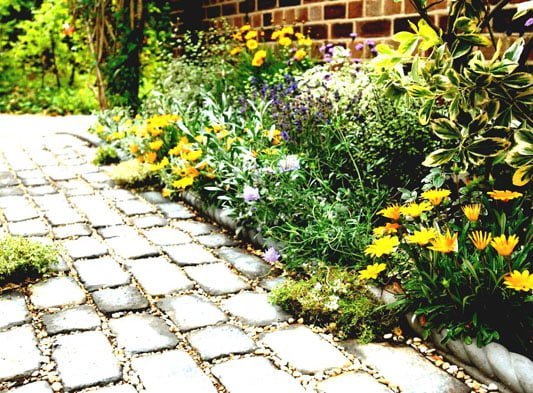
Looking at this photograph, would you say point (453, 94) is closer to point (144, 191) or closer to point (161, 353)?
point (161, 353)

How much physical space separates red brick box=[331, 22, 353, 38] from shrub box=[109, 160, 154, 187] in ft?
6.24

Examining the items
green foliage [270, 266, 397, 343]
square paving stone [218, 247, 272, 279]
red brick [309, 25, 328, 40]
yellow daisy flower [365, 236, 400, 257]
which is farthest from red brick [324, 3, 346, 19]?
yellow daisy flower [365, 236, 400, 257]

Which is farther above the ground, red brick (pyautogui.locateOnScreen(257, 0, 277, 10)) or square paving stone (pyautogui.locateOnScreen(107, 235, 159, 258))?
red brick (pyautogui.locateOnScreen(257, 0, 277, 10))

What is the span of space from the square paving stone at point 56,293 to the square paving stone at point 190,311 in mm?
380

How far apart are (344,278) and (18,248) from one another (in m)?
1.53

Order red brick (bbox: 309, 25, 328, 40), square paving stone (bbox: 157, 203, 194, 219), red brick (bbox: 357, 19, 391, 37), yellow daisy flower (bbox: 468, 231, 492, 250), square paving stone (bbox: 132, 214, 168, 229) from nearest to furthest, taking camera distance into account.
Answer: yellow daisy flower (bbox: 468, 231, 492, 250), square paving stone (bbox: 132, 214, 168, 229), square paving stone (bbox: 157, 203, 194, 219), red brick (bbox: 357, 19, 391, 37), red brick (bbox: 309, 25, 328, 40)

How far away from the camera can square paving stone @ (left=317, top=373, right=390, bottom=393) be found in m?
2.01

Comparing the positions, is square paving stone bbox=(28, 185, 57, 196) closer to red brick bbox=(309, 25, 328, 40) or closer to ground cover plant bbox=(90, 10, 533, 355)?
ground cover plant bbox=(90, 10, 533, 355)

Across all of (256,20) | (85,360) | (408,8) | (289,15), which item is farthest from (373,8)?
(85,360)

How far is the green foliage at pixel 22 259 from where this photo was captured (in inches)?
110

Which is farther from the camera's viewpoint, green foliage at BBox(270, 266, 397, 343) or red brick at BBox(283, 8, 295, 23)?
red brick at BBox(283, 8, 295, 23)

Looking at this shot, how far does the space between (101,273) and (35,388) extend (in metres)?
0.98

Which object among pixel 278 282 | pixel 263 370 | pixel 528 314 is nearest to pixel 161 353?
pixel 263 370

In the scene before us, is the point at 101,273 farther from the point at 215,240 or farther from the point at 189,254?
the point at 215,240
